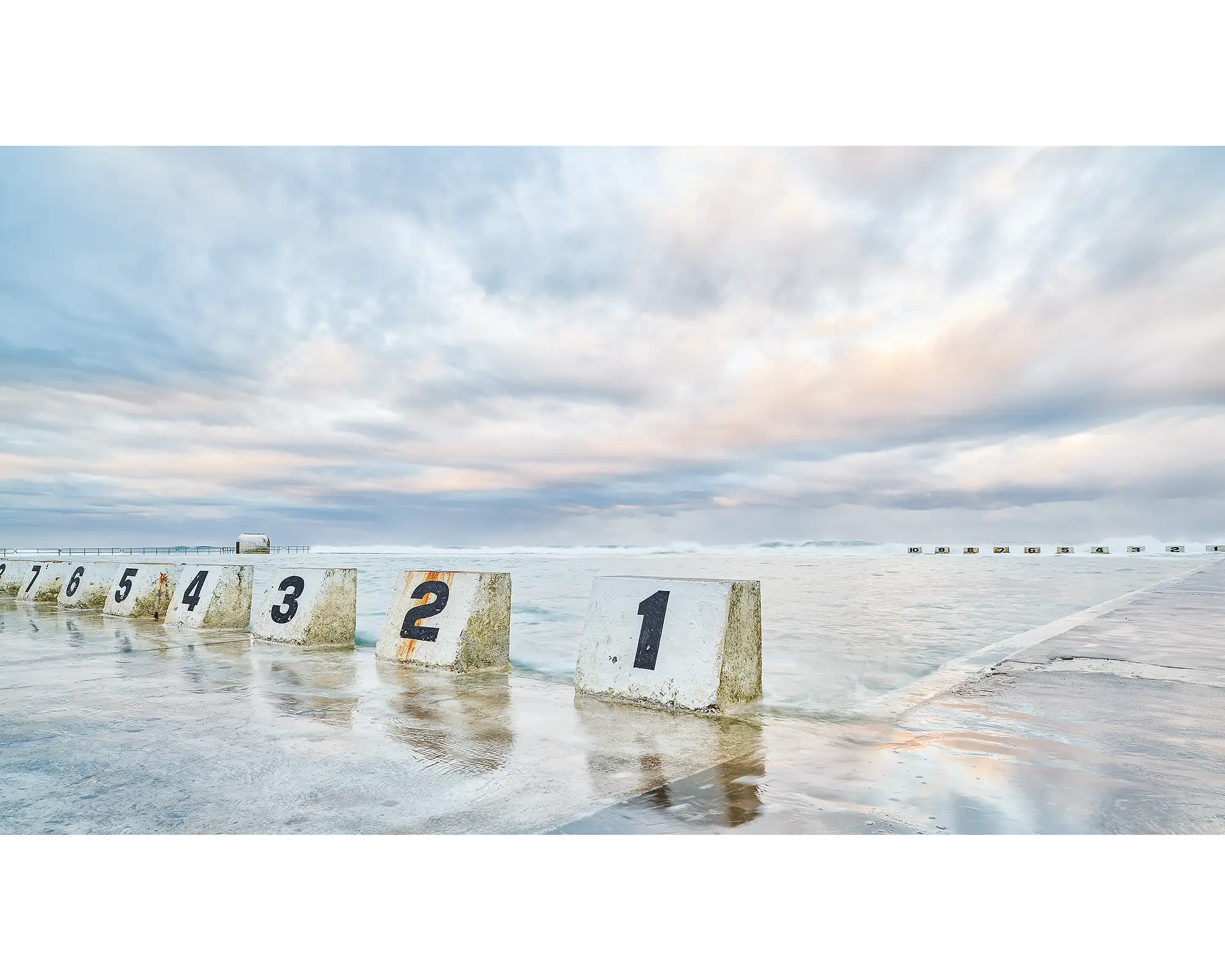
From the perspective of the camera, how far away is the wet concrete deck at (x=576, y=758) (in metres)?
2.95

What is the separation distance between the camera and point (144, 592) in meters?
12.0

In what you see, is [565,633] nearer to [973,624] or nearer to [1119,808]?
[973,624]

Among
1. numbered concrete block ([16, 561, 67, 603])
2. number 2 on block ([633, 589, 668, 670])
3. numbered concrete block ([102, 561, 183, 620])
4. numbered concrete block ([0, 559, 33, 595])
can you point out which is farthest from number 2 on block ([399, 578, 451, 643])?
numbered concrete block ([0, 559, 33, 595])

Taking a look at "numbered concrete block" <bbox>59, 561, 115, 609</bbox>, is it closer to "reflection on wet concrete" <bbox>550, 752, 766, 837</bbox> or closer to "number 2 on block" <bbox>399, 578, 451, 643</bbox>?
"number 2 on block" <bbox>399, 578, 451, 643</bbox>

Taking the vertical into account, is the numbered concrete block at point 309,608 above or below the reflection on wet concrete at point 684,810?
above

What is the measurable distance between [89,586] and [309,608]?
805 cm

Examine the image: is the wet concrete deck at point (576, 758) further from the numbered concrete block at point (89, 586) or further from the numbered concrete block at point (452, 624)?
the numbered concrete block at point (89, 586)

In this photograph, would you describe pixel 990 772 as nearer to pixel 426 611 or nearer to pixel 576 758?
pixel 576 758

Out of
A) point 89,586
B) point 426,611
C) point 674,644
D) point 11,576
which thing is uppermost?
point 11,576

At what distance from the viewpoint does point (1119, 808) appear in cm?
308

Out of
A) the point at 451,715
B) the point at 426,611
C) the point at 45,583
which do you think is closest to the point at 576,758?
the point at 451,715

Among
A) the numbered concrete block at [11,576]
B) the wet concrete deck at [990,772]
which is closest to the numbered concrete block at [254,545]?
the numbered concrete block at [11,576]

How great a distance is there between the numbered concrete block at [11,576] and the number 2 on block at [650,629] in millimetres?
18950

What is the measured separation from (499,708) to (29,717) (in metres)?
3.41
